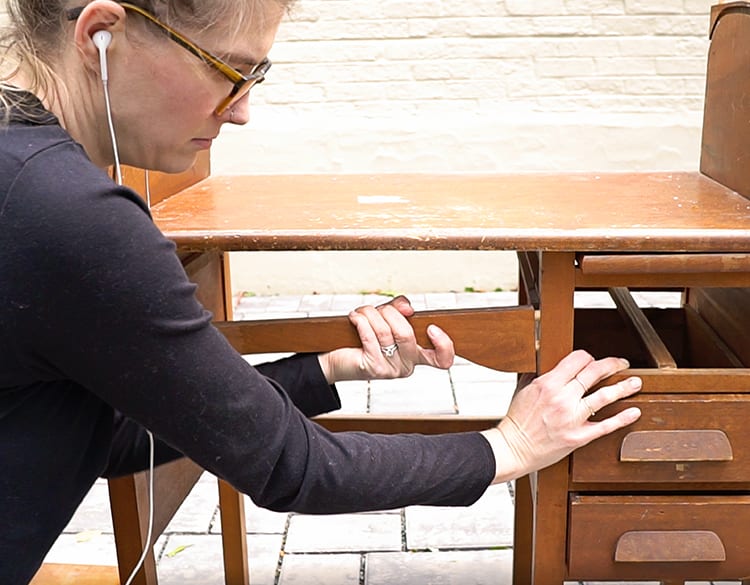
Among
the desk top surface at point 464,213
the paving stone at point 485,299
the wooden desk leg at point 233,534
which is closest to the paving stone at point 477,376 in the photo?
the paving stone at point 485,299

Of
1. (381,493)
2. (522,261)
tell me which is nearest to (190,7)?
(381,493)

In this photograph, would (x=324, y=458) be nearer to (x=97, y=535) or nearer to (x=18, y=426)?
(x=18, y=426)

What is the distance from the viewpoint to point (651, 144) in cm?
462

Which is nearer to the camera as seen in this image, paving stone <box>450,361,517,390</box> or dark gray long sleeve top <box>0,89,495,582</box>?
dark gray long sleeve top <box>0,89,495,582</box>

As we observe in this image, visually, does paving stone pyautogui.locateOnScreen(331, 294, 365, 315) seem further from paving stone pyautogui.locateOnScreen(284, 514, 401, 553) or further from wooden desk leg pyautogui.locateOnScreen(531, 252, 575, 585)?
wooden desk leg pyautogui.locateOnScreen(531, 252, 575, 585)

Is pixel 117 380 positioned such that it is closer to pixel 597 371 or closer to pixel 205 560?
pixel 597 371

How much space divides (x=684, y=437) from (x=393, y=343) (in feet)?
1.56

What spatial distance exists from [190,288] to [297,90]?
154 inches

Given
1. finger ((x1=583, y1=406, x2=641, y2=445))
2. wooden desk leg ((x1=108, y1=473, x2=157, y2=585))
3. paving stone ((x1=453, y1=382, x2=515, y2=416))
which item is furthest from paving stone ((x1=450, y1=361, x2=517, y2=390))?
finger ((x1=583, y1=406, x2=641, y2=445))

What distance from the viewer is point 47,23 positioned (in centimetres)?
95

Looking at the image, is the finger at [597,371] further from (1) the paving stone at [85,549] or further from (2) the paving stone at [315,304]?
(2) the paving stone at [315,304]

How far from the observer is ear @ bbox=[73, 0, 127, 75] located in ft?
2.90

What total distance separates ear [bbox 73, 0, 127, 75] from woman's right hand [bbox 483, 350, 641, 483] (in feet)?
2.46

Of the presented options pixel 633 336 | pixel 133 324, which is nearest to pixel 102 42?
pixel 133 324
